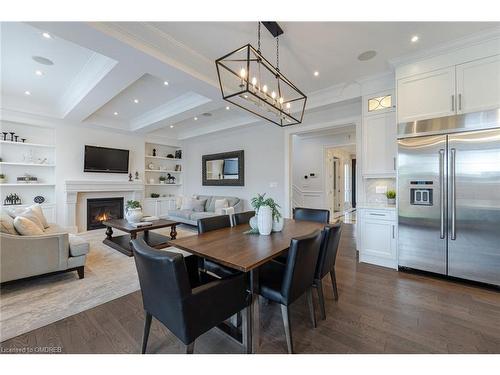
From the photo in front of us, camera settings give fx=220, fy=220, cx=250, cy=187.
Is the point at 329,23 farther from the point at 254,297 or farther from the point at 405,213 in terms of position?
the point at 254,297

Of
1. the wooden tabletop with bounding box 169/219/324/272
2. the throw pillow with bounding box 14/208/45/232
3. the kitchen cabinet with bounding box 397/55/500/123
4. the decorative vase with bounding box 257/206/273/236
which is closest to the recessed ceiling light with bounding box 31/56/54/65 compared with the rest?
the throw pillow with bounding box 14/208/45/232

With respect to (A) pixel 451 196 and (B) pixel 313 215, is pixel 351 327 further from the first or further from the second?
(A) pixel 451 196

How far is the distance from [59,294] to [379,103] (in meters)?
4.99

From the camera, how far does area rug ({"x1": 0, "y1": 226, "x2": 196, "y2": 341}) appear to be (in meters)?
1.98

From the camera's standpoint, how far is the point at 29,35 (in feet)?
8.53

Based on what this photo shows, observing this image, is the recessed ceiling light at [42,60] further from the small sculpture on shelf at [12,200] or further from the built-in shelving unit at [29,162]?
the small sculpture on shelf at [12,200]

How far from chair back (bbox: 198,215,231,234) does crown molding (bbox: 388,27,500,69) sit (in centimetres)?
313


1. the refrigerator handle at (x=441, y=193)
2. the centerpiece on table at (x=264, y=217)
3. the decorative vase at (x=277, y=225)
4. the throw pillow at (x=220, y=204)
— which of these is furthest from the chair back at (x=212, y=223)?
the throw pillow at (x=220, y=204)

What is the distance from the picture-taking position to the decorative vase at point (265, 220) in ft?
7.00

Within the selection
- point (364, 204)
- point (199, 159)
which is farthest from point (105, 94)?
A: point (364, 204)

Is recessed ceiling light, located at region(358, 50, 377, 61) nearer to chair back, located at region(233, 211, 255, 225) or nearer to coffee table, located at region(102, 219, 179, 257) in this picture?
chair back, located at region(233, 211, 255, 225)

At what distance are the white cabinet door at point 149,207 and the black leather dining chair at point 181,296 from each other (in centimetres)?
581
